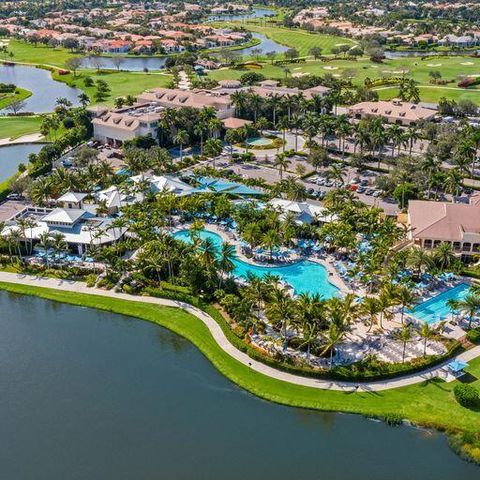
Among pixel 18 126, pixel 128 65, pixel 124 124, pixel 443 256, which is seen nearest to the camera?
→ pixel 443 256

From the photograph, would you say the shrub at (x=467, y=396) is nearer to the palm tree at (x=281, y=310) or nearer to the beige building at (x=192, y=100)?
the palm tree at (x=281, y=310)

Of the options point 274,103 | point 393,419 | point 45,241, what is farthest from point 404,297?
point 274,103

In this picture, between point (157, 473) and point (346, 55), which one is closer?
point (157, 473)

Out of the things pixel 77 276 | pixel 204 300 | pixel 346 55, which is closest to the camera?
pixel 204 300

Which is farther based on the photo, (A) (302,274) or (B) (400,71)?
(B) (400,71)

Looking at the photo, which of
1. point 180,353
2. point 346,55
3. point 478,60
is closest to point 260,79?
point 346,55

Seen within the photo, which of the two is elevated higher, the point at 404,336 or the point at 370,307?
the point at 370,307

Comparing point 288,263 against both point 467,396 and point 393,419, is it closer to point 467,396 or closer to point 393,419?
point 393,419

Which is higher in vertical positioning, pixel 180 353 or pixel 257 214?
pixel 257 214

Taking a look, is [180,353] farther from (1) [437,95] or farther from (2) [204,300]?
(1) [437,95]
